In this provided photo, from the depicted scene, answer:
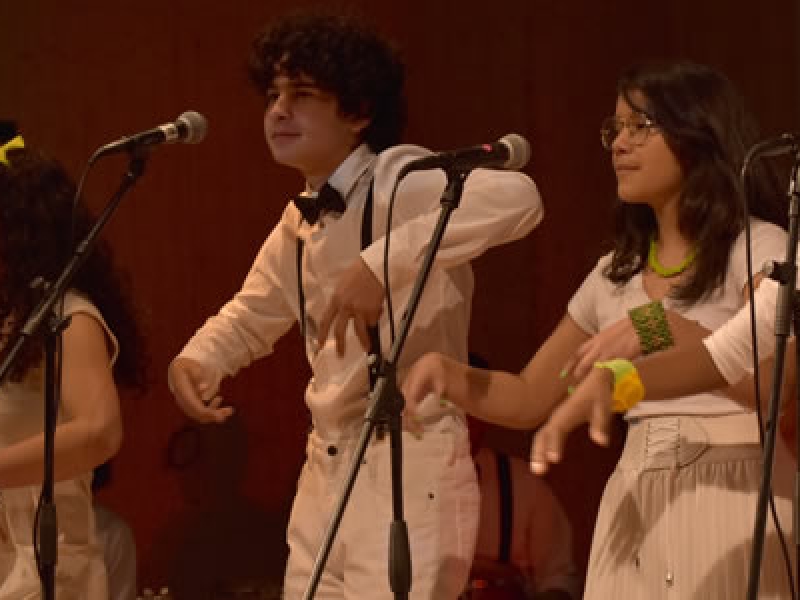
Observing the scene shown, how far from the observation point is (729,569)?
3104 mm

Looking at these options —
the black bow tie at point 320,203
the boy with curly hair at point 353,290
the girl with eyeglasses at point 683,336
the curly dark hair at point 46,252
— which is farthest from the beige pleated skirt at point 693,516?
the curly dark hair at point 46,252

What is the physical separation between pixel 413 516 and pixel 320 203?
0.74 m

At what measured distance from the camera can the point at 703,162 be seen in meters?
3.30

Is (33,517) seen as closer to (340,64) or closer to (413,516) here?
(413,516)

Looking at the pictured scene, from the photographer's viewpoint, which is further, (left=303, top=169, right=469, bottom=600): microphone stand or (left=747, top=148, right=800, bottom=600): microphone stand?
(left=303, top=169, right=469, bottom=600): microphone stand

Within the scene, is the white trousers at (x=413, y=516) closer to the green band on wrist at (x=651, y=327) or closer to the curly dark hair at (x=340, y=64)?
the curly dark hair at (x=340, y=64)

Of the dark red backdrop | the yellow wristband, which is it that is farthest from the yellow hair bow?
A: the yellow wristband

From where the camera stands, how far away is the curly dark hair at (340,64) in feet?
12.7

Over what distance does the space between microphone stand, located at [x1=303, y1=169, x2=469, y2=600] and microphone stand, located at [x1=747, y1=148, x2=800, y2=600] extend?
1.94 feet

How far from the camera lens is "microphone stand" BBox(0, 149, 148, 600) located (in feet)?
10.2

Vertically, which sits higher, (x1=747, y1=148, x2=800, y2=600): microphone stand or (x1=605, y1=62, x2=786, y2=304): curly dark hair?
(x1=605, y1=62, x2=786, y2=304): curly dark hair

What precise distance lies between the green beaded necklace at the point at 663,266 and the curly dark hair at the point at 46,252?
1.38 metres

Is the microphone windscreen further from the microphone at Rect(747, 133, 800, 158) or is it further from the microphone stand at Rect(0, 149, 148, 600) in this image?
the microphone at Rect(747, 133, 800, 158)

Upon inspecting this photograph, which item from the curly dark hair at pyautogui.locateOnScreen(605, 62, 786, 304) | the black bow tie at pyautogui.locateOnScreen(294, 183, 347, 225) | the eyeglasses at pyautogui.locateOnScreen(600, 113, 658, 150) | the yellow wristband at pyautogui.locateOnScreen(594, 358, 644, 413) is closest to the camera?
the yellow wristband at pyautogui.locateOnScreen(594, 358, 644, 413)
